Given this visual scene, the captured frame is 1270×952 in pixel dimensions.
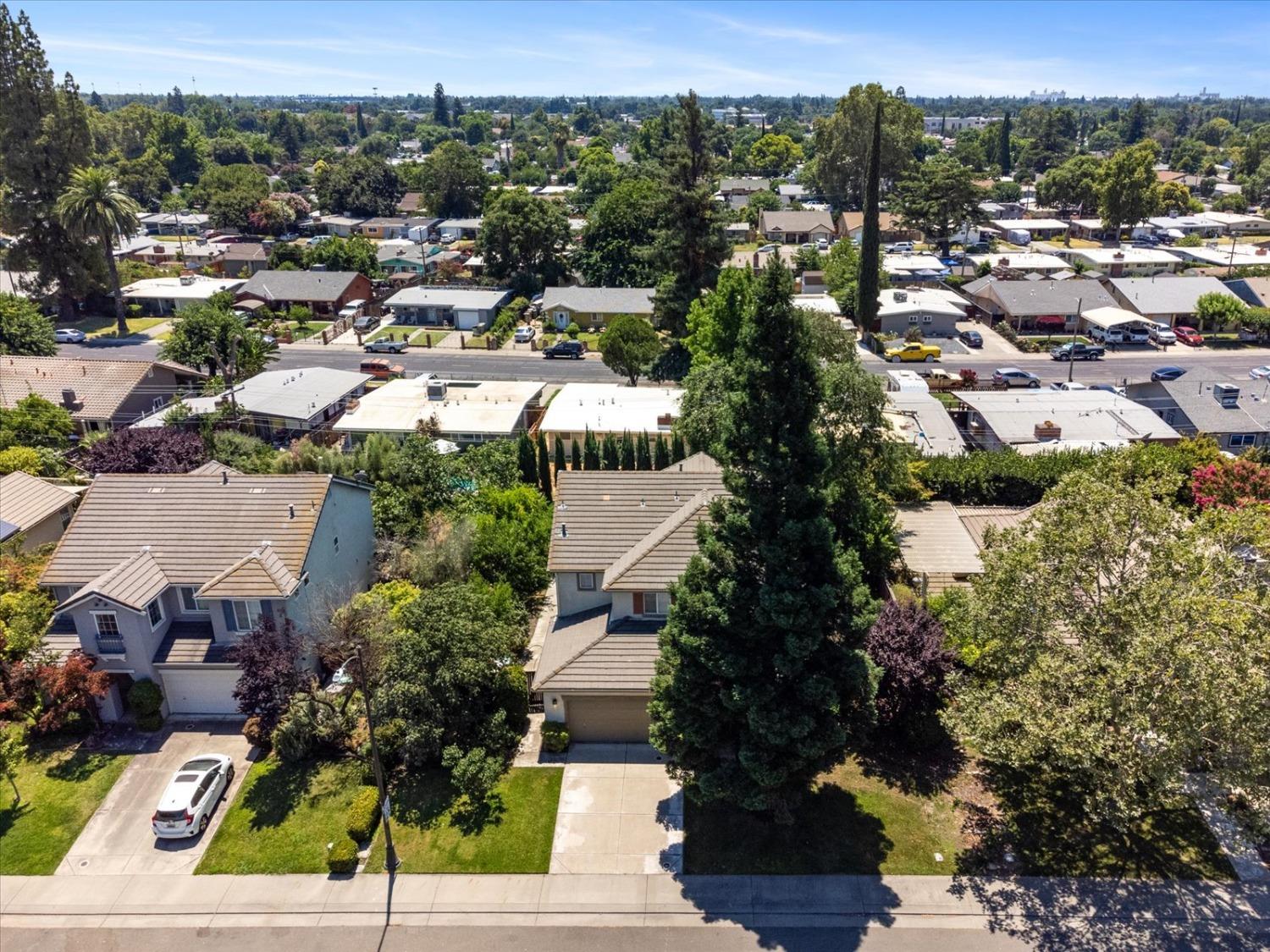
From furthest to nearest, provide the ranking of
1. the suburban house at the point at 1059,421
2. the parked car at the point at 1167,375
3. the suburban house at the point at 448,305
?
the suburban house at the point at 448,305
the parked car at the point at 1167,375
the suburban house at the point at 1059,421

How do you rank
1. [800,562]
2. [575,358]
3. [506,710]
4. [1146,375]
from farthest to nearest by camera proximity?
[575,358]
[1146,375]
[506,710]
[800,562]

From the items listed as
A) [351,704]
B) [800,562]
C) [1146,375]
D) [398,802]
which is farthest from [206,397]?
[1146,375]

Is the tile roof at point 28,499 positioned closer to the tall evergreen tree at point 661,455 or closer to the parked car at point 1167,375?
the tall evergreen tree at point 661,455

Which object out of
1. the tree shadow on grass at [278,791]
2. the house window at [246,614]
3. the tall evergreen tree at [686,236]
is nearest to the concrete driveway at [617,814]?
the tree shadow on grass at [278,791]

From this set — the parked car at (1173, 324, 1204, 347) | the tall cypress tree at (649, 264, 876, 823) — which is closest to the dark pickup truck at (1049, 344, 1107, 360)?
the parked car at (1173, 324, 1204, 347)

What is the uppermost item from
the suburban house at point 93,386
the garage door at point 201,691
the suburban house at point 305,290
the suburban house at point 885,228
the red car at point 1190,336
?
the suburban house at point 885,228

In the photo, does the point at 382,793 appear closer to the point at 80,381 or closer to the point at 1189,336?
the point at 80,381

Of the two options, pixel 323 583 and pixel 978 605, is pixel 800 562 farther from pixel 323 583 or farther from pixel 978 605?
pixel 323 583
